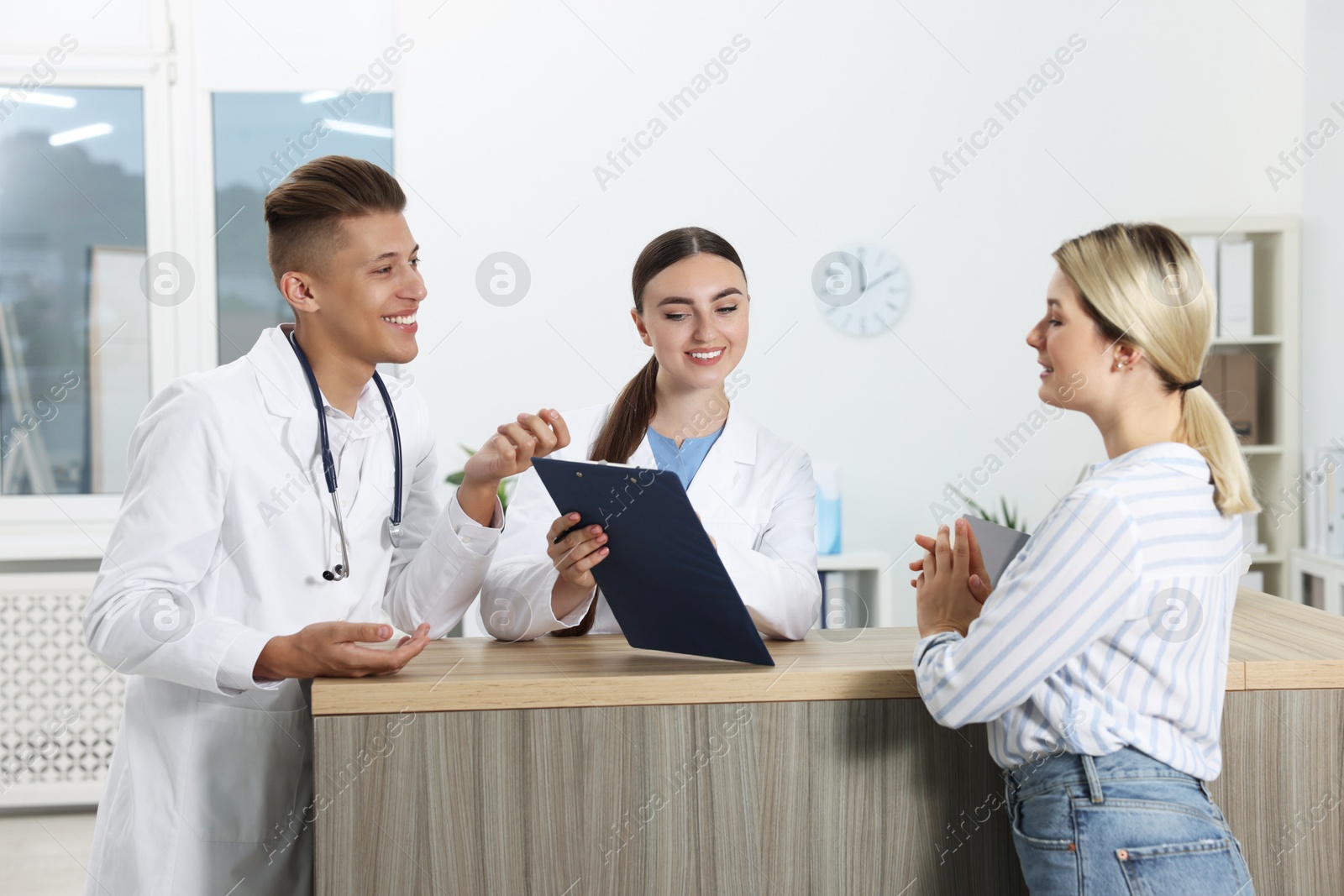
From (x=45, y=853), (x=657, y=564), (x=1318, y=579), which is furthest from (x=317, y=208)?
(x=1318, y=579)

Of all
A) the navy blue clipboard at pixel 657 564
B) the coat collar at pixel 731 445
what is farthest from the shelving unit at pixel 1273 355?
the navy blue clipboard at pixel 657 564

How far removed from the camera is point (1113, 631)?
1.04m

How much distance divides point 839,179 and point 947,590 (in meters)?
3.14

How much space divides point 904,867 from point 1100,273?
704 mm

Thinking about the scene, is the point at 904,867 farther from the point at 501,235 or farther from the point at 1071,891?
the point at 501,235

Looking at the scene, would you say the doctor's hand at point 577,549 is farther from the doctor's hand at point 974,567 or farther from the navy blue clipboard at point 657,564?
the doctor's hand at point 974,567

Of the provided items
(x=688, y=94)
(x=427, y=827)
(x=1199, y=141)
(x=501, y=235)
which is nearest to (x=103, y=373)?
(x=501, y=235)

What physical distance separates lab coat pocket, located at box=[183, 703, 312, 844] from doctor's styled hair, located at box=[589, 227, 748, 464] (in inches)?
25.8

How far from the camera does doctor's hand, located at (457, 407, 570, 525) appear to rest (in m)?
1.35

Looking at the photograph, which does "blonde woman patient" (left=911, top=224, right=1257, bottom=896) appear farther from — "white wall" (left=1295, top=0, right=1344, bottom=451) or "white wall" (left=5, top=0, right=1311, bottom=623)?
"white wall" (left=1295, top=0, right=1344, bottom=451)

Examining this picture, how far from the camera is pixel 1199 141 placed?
4.17 m

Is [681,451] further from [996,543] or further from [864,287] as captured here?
[864,287]

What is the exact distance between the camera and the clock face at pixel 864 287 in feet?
13.5

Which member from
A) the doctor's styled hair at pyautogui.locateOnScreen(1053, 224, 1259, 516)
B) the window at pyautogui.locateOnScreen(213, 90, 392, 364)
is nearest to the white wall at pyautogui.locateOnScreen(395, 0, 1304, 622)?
the window at pyautogui.locateOnScreen(213, 90, 392, 364)
